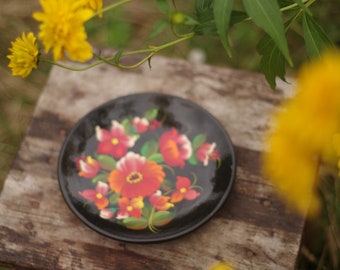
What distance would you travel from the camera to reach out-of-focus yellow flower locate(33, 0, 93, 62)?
70 cm

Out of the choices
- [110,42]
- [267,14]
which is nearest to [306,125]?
[267,14]

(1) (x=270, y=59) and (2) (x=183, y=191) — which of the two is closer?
(1) (x=270, y=59)

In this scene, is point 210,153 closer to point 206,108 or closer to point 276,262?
point 206,108

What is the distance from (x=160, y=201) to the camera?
1108 millimetres

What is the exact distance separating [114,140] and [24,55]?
450mm

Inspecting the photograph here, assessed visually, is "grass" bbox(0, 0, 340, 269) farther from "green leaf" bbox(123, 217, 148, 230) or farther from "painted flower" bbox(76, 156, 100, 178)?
"green leaf" bbox(123, 217, 148, 230)

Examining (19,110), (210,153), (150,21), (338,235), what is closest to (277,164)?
(210,153)

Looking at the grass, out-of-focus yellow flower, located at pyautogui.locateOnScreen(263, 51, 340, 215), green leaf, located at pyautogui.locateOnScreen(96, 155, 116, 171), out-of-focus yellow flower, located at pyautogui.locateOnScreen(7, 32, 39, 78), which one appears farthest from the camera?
the grass

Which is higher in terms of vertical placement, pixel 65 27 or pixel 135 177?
pixel 65 27

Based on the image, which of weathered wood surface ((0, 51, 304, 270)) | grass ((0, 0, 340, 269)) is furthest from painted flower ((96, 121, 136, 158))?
grass ((0, 0, 340, 269))

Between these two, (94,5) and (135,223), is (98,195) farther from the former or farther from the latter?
(94,5)

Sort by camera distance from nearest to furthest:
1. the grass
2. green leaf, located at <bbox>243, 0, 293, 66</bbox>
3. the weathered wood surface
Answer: green leaf, located at <bbox>243, 0, 293, 66</bbox> → the weathered wood surface → the grass

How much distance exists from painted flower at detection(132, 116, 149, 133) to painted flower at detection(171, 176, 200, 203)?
6.5 inches

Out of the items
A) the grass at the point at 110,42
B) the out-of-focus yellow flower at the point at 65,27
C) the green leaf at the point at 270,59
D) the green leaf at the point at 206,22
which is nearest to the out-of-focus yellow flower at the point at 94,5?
the out-of-focus yellow flower at the point at 65,27
